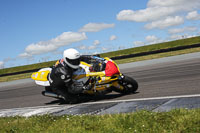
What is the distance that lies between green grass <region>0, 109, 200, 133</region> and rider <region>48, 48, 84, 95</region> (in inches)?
77.8

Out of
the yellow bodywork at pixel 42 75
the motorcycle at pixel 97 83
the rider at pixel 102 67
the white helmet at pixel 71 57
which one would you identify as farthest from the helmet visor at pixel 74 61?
the yellow bodywork at pixel 42 75

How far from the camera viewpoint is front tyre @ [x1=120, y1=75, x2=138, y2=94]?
8172 millimetres

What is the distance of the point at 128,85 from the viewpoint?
8422 millimetres

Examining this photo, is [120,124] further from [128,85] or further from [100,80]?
[128,85]

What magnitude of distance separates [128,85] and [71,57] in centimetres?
199

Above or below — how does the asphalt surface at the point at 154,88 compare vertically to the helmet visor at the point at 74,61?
below

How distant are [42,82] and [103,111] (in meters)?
3.05

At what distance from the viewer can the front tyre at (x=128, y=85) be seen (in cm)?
817

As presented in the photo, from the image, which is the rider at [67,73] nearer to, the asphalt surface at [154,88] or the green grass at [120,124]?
the asphalt surface at [154,88]

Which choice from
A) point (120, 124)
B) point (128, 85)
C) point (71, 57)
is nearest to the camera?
point (120, 124)

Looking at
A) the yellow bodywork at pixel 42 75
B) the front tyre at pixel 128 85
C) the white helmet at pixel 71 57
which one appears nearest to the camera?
the white helmet at pixel 71 57

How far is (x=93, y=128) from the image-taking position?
475 centimetres

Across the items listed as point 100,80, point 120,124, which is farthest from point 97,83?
point 120,124

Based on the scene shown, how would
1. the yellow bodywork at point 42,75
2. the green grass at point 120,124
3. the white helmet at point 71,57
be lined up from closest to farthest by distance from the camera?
the green grass at point 120,124, the white helmet at point 71,57, the yellow bodywork at point 42,75
